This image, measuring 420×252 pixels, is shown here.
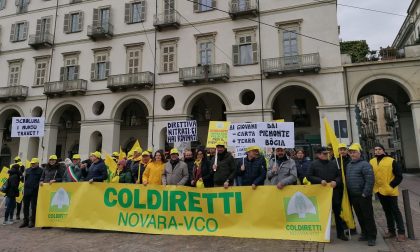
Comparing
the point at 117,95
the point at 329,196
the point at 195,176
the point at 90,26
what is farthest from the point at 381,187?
the point at 90,26

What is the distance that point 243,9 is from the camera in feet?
→ 81.9

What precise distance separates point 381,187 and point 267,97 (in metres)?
16.8

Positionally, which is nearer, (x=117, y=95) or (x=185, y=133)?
(x=185, y=133)

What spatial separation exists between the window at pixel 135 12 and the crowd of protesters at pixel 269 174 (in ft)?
67.1

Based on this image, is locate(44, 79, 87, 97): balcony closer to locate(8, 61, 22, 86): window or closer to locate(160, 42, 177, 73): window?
locate(8, 61, 22, 86): window

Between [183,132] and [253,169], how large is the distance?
5991 millimetres

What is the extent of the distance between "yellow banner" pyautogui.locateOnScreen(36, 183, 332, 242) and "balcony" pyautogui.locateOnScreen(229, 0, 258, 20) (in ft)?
63.6

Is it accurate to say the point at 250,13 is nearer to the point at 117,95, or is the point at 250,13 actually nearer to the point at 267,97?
the point at 267,97

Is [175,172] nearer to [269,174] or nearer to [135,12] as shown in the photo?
[269,174]

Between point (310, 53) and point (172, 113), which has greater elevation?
point (310, 53)

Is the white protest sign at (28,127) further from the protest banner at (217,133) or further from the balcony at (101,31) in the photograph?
the balcony at (101,31)

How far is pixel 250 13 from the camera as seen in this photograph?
24.7 metres

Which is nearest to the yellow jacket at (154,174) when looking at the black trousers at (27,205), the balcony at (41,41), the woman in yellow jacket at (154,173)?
the woman in yellow jacket at (154,173)

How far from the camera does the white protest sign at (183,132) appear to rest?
13469 mm
